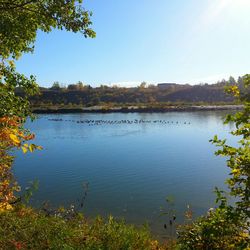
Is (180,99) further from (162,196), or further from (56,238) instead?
(56,238)

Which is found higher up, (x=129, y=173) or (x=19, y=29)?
(x=19, y=29)

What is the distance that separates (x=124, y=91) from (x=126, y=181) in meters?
168

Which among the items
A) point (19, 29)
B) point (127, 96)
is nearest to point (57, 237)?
point (19, 29)

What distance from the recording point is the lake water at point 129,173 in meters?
21.2

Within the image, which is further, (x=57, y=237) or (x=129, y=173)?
(x=129, y=173)

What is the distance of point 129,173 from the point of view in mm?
30141

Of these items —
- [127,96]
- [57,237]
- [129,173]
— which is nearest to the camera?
[57,237]

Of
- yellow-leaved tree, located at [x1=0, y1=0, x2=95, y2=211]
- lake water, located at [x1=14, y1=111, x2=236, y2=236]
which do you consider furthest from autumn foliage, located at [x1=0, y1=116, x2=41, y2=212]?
lake water, located at [x1=14, y1=111, x2=236, y2=236]

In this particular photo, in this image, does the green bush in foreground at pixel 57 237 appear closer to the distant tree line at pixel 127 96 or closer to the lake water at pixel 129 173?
the lake water at pixel 129 173

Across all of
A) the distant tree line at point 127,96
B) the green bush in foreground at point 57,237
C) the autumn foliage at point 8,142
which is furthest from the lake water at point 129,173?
the distant tree line at point 127,96

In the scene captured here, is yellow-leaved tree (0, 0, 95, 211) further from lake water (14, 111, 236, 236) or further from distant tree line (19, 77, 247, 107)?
distant tree line (19, 77, 247, 107)

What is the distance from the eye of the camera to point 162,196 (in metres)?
23.0

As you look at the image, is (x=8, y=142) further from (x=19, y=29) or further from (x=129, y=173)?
(x=129, y=173)

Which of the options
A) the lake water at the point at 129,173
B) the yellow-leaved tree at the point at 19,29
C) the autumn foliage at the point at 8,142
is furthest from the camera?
the lake water at the point at 129,173
